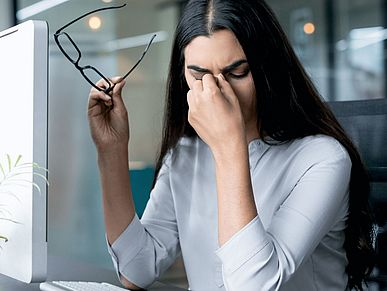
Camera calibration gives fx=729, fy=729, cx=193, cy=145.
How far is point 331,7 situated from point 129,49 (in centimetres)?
130

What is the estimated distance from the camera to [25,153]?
1241 millimetres

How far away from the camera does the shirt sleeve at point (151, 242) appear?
1491 mm

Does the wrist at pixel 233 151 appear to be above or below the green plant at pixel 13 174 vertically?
above

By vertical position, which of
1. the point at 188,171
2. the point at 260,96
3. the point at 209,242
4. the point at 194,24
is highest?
the point at 194,24

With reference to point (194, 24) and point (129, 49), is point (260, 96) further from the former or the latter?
point (129, 49)

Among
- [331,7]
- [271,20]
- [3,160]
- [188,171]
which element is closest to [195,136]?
[188,171]

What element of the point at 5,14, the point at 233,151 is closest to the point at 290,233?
the point at 233,151

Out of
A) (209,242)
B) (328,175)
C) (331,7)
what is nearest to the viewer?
(328,175)

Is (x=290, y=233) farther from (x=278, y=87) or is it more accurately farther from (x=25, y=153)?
(x=25, y=153)

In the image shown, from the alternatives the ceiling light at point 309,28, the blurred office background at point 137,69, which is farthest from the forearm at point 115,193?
the ceiling light at point 309,28

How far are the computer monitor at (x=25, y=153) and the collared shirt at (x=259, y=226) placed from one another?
270mm

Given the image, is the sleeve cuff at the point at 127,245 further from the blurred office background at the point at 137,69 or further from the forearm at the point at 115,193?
the blurred office background at the point at 137,69

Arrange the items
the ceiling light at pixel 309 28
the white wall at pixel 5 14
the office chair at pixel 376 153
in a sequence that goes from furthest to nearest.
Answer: the white wall at pixel 5 14
the ceiling light at pixel 309 28
the office chair at pixel 376 153

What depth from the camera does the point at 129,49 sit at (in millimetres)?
4188
